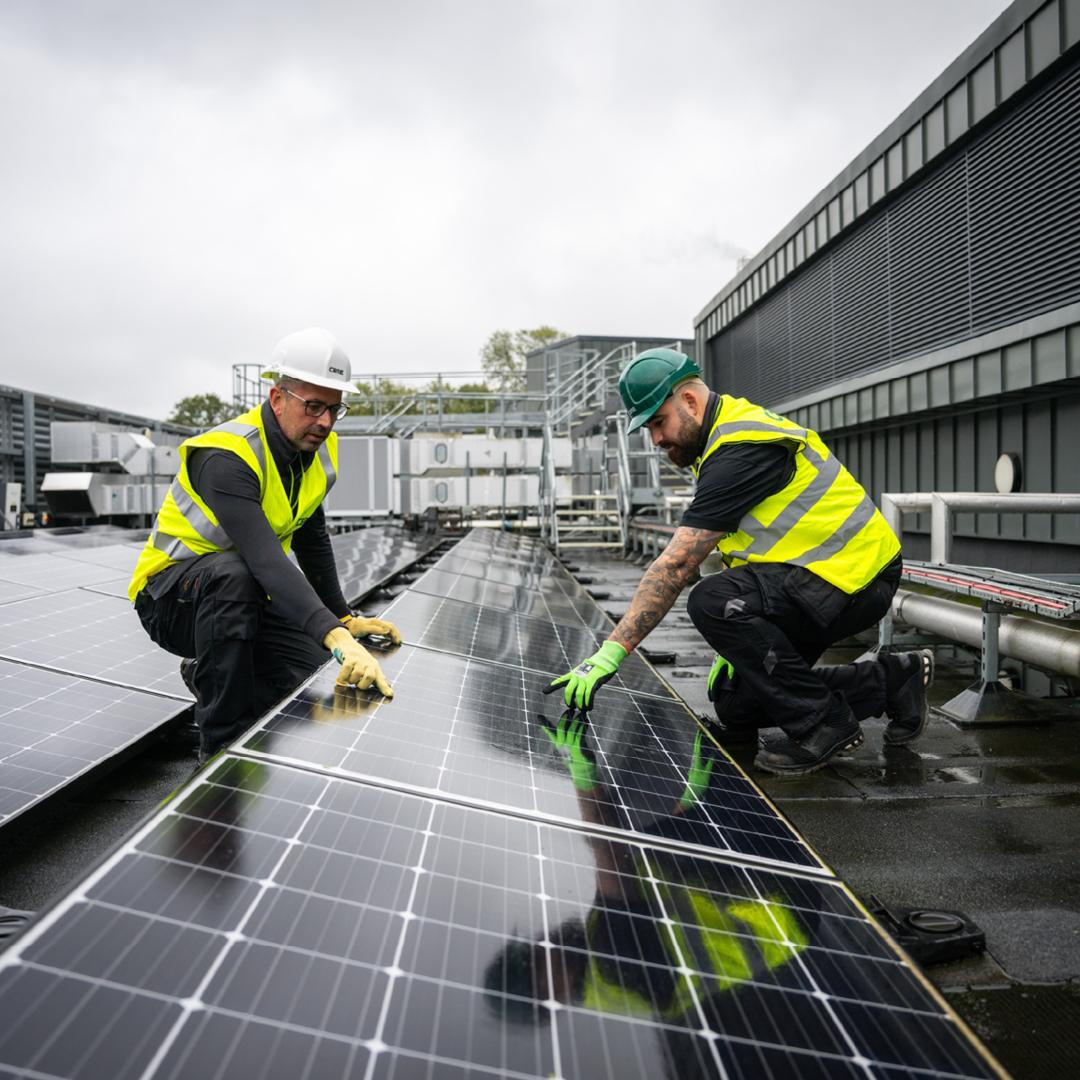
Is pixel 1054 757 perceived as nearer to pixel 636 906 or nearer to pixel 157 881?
pixel 636 906

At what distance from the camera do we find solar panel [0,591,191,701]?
4.12 meters

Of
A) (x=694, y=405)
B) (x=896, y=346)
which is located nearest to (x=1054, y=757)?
(x=694, y=405)

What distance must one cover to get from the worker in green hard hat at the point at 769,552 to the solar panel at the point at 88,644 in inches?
92.1

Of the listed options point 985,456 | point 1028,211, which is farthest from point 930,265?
point 985,456

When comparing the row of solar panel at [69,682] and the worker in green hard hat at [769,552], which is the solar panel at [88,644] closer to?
the row of solar panel at [69,682]

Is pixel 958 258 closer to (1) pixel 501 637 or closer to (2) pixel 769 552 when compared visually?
(2) pixel 769 552

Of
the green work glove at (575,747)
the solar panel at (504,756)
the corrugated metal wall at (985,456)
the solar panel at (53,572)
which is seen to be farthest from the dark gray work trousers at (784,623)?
the corrugated metal wall at (985,456)

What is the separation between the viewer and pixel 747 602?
387 centimetres

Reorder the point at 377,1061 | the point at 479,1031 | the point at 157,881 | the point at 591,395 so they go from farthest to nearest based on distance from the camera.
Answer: the point at 591,395 < the point at 157,881 < the point at 479,1031 < the point at 377,1061

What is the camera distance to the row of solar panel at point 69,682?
122 inches

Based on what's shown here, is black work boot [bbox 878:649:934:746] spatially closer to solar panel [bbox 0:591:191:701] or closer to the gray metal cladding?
solar panel [bbox 0:591:191:701]

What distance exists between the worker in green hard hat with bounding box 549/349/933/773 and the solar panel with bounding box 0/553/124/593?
4.31 meters

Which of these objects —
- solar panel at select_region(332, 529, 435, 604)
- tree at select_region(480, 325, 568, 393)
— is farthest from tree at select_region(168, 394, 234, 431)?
solar panel at select_region(332, 529, 435, 604)

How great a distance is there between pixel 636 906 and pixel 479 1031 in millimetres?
573
